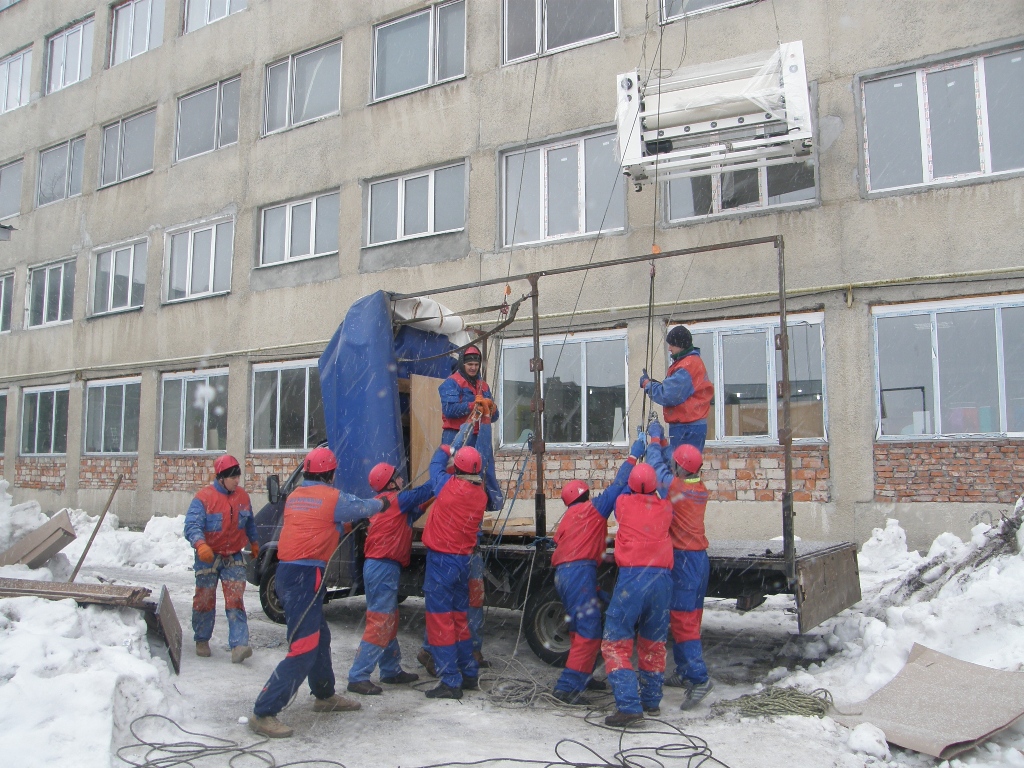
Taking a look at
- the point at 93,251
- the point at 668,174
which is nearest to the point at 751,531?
the point at 668,174

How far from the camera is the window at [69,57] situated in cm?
1914

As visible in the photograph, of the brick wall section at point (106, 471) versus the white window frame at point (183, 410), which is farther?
the brick wall section at point (106, 471)

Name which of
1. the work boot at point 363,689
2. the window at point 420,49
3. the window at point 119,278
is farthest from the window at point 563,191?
the window at point 119,278

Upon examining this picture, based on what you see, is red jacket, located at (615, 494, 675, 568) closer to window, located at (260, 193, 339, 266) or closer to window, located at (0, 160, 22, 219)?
window, located at (260, 193, 339, 266)

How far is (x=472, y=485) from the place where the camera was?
242 inches

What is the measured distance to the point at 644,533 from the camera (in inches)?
214

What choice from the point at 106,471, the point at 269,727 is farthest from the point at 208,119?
the point at 269,727

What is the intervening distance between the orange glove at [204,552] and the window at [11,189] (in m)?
17.4

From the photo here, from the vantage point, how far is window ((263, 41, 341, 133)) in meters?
14.9

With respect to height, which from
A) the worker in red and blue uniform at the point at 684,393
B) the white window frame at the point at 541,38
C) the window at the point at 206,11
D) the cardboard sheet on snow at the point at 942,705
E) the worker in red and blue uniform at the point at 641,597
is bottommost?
the cardboard sheet on snow at the point at 942,705

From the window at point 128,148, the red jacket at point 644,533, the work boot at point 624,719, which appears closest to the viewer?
the work boot at point 624,719

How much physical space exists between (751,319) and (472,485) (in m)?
5.76

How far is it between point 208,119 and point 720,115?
12.0 m

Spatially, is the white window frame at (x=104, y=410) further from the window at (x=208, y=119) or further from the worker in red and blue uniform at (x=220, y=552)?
the worker in red and blue uniform at (x=220, y=552)
